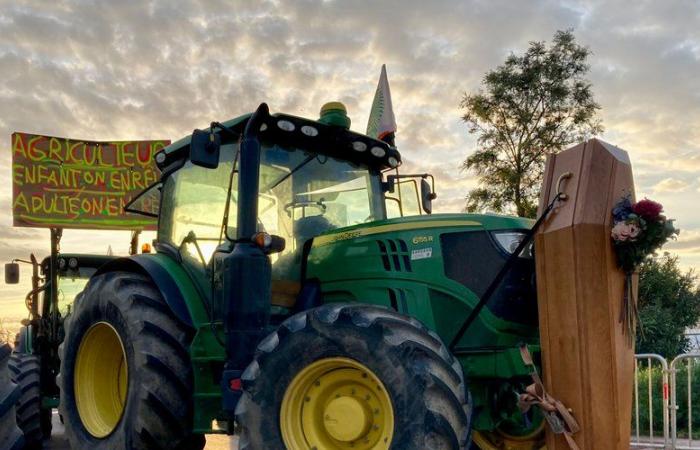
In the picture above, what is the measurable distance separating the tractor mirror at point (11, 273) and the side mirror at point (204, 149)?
5588 mm

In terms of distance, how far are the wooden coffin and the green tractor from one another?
621 centimetres

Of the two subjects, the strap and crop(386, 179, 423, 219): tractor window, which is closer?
the strap

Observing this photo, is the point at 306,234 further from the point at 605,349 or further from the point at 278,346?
the point at 605,349

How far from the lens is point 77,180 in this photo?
36.9ft

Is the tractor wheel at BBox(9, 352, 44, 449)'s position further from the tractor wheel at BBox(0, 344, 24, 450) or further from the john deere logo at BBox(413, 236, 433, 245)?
the john deere logo at BBox(413, 236, 433, 245)

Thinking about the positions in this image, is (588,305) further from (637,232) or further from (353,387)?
(353,387)

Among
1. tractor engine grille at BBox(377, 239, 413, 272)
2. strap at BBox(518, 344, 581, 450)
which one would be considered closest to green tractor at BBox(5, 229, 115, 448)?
tractor engine grille at BBox(377, 239, 413, 272)

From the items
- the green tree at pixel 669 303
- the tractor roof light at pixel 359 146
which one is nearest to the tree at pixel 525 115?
the green tree at pixel 669 303

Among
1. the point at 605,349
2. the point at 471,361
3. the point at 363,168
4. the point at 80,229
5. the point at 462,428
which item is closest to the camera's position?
the point at 462,428

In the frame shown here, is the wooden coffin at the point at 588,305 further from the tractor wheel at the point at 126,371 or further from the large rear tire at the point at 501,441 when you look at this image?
the tractor wheel at the point at 126,371

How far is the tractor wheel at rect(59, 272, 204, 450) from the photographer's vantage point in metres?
4.85

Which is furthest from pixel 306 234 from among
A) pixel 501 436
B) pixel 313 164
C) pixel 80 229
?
pixel 80 229

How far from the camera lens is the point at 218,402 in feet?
16.3

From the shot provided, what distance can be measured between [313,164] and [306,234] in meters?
0.56
